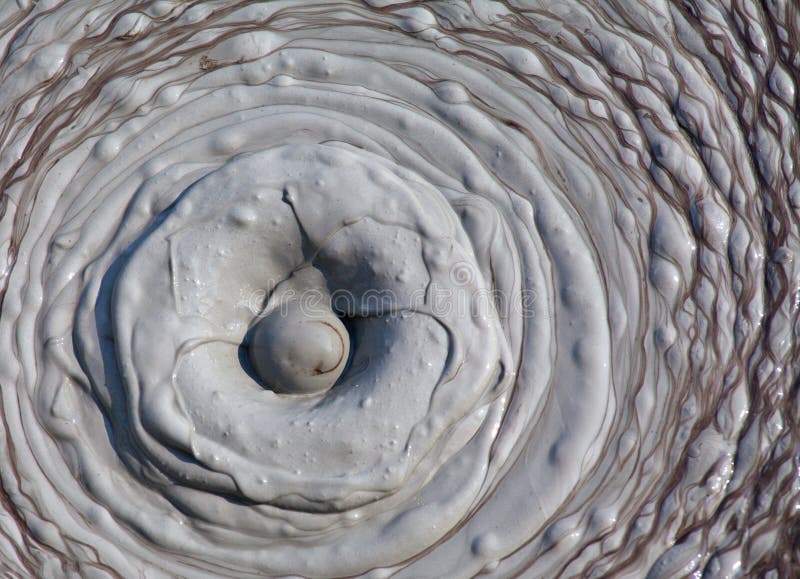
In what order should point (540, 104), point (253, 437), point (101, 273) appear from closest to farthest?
point (253, 437)
point (101, 273)
point (540, 104)

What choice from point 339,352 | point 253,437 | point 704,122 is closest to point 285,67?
point 339,352

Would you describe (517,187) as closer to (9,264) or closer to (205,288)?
(205,288)

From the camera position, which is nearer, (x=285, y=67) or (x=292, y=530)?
(x=292, y=530)

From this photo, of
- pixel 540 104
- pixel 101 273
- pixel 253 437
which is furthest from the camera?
pixel 540 104

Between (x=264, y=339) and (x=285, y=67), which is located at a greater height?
(x=285, y=67)

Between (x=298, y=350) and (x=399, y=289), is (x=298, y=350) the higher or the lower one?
the lower one

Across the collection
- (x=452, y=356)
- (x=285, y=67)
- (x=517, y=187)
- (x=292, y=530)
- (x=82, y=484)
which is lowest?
(x=292, y=530)
